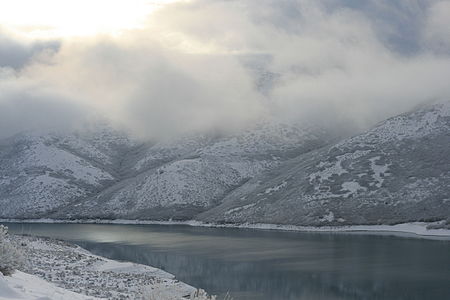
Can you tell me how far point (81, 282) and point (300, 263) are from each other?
95.3 feet

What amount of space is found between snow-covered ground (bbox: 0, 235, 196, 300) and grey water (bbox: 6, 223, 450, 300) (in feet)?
14.9

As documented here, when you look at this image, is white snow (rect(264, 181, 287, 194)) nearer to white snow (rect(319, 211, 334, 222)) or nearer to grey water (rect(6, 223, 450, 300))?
white snow (rect(319, 211, 334, 222))

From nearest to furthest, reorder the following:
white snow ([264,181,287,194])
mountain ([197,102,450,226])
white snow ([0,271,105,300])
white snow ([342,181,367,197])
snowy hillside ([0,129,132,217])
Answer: white snow ([0,271,105,300]), mountain ([197,102,450,226]), white snow ([342,181,367,197]), white snow ([264,181,287,194]), snowy hillside ([0,129,132,217])

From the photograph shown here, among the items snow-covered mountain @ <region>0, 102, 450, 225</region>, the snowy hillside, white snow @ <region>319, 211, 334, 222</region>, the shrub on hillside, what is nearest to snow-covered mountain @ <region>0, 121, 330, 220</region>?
the snowy hillside

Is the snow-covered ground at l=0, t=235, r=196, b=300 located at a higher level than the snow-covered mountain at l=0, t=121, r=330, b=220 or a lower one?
lower

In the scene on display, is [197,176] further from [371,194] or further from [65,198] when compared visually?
[371,194]

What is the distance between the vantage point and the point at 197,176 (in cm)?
16112

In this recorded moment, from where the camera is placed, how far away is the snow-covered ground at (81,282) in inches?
664

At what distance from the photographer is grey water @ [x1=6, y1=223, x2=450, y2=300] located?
134ft

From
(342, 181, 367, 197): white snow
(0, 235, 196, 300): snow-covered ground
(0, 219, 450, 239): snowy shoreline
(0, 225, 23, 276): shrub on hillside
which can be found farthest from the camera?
(342, 181, 367, 197): white snow

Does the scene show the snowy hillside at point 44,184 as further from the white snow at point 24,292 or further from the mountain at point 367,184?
the white snow at point 24,292

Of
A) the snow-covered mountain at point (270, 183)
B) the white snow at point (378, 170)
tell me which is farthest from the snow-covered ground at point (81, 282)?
the white snow at point (378, 170)

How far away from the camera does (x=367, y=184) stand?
376 feet

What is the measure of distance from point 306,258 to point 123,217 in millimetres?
93935
